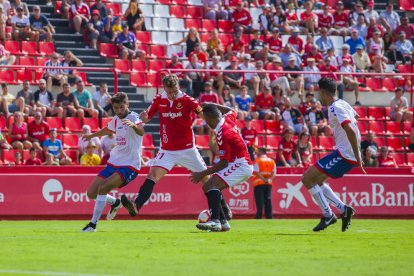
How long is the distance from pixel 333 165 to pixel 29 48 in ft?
46.5

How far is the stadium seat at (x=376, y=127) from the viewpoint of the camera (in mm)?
29859

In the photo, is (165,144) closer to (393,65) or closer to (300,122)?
(300,122)

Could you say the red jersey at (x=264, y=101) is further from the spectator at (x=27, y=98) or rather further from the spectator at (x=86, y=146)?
the spectator at (x=27, y=98)

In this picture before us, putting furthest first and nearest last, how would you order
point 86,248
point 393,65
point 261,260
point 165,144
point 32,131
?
point 393,65 < point 32,131 < point 165,144 < point 86,248 < point 261,260

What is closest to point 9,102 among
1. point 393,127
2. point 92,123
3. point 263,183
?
point 92,123

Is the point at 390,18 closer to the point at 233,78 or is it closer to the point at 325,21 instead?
the point at 325,21

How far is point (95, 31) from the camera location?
29875 millimetres

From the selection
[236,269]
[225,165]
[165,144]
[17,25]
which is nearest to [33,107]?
[17,25]

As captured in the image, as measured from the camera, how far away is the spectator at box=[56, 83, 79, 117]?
85.7ft

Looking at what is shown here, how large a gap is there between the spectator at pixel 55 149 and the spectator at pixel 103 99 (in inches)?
72.7

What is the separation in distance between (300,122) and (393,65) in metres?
6.98

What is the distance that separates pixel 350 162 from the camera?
637 inches

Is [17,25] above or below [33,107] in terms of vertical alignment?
above

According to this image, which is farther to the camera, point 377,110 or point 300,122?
point 377,110
